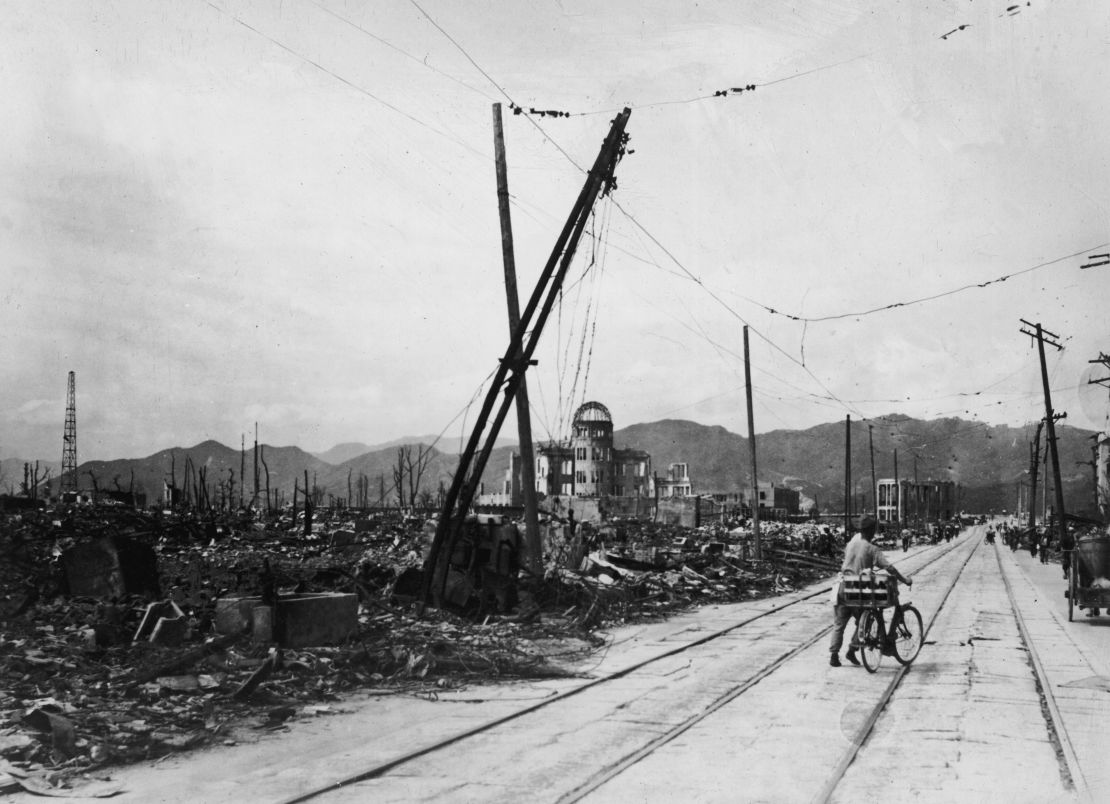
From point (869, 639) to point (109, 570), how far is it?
11.4 meters

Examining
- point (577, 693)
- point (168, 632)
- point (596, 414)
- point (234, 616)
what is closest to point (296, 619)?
point (234, 616)

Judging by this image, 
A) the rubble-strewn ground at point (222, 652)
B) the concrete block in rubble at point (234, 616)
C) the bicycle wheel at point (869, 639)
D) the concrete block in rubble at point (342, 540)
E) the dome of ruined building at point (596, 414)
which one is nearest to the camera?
the rubble-strewn ground at point (222, 652)

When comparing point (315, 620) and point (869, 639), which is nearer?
point (869, 639)

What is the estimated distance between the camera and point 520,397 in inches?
635

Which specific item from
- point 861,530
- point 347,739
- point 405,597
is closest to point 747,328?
point 405,597

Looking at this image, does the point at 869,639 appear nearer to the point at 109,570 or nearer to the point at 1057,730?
the point at 1057,730

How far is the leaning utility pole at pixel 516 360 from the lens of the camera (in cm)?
1484

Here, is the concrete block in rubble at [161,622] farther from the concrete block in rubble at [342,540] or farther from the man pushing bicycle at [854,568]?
the concrete block in rubble at [342,540]

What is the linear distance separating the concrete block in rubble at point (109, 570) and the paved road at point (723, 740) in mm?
7301

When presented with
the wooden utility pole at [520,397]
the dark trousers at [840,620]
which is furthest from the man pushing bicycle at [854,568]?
the wooden utility pole at [520,397]

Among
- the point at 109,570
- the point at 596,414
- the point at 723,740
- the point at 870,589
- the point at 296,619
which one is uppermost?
the point at 596,414

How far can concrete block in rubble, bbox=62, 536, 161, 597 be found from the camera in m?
14.4

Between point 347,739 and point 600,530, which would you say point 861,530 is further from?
point 600,530

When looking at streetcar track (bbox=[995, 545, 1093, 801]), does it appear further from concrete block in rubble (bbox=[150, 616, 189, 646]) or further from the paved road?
concrete block in rubble (bbox=[150, 616, 189, 646])
